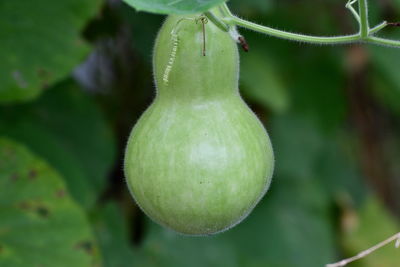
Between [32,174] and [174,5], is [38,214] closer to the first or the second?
[32,174]

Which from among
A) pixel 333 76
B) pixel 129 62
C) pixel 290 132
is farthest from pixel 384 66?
pixel 129 62

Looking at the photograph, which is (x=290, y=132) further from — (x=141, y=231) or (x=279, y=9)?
(x=141, y=231)

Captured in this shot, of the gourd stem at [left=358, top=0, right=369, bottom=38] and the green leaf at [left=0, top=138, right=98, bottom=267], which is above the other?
the gourd stem at [left=358, top=0, right=369, bottom=38]

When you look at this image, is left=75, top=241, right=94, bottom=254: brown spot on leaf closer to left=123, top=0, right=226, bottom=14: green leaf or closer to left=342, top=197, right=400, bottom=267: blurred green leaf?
left=123, top=0, right=226, bottom=14: green leaf

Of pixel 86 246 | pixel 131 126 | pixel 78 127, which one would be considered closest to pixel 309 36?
pixel 86 246

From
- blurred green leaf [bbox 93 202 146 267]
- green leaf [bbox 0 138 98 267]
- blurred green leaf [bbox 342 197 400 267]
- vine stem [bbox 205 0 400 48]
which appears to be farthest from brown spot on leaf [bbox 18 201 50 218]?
blurred green leaf [bbox 342 197 400 267]

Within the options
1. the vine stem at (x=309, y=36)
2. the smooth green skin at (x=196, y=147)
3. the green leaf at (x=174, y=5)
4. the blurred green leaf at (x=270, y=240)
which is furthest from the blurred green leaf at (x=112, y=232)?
the green leaf at (x=174, y=5)
